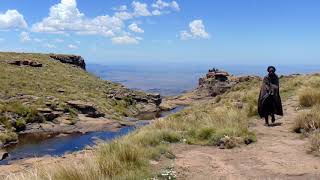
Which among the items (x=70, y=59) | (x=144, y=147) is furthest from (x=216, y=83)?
(x=144, y=147)

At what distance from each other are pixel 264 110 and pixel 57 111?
3290 cm

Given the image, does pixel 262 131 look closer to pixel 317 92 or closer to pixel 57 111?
pixel 317 92

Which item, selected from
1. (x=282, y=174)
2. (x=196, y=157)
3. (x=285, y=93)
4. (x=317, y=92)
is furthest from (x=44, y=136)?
(x=282, y=174)

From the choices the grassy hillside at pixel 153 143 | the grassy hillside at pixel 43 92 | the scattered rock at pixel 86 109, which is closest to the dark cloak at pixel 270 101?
the grassy hillside at pixel 153 143

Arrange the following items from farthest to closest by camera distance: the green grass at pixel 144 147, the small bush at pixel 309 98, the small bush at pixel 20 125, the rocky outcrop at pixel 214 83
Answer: the rocky outcrop at pixel 214 83 < the small bush at pixel 20 125 < the small bush at pixel 309 98 < the green grass at pixel 144 147

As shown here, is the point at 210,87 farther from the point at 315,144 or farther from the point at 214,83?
the point at 315,144

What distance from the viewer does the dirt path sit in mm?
10477

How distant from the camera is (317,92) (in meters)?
21.1

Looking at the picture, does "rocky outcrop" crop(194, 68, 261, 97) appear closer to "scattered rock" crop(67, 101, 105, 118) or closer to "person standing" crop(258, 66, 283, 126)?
"scattered rock" crop(67, 101, 105, 118)

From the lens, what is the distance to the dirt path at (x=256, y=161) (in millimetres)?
10477

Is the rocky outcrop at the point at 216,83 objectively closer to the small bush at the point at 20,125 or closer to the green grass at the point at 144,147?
the small bush at the point at 20,125

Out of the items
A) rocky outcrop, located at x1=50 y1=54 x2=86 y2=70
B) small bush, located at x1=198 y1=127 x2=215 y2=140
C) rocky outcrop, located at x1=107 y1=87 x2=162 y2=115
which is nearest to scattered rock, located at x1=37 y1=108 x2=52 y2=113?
rocky outcrop, located at x1=107 y1=87 x2=162 y2=115

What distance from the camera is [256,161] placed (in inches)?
463

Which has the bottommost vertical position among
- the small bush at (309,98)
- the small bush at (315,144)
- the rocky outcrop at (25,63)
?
the rocky outcrop at (25,63)
